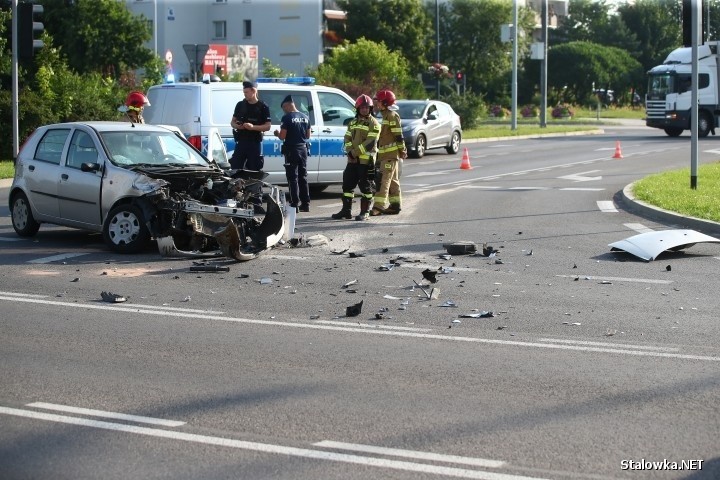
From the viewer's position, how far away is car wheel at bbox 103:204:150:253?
13.0m

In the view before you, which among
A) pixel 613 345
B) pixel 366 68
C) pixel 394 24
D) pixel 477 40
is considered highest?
pixel 394 24

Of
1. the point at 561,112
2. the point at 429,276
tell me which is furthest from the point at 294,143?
the point at 561,112

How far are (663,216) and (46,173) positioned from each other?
8.54 m

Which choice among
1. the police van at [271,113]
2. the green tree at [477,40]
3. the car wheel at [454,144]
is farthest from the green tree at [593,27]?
the police van at [271,113]

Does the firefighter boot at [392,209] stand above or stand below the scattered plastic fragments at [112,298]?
above

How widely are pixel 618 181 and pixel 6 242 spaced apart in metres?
14.2

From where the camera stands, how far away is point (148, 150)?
13922 millimetres

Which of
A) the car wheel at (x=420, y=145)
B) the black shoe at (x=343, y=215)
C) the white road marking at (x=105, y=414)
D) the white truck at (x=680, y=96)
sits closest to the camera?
the white road marking at (x=105, y=414)

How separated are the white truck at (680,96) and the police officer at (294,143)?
31.8 m

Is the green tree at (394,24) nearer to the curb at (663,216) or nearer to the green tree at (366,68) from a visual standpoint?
the green tree at (366,68)

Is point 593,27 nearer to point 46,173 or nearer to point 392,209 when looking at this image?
point 392,209

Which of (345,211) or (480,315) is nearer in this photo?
(480,315)

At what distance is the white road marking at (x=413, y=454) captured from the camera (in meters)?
5.38

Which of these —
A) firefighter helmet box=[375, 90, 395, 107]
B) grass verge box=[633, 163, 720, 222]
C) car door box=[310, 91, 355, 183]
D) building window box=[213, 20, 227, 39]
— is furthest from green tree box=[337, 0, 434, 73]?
firefighter helmet box=[375, 90, 395, 107]
